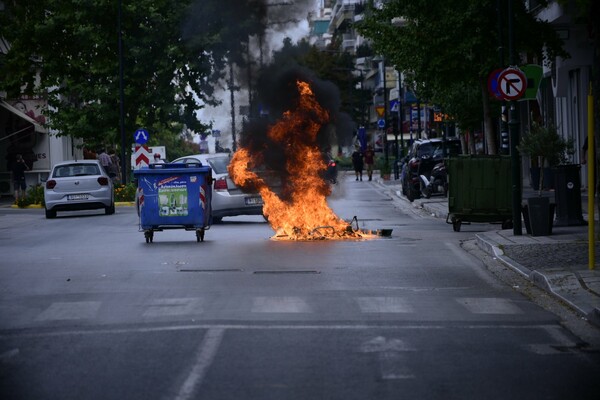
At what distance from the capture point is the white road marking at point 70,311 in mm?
12802

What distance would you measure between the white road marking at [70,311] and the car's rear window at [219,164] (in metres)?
16.3

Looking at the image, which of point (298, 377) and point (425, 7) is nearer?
point (298, 377)

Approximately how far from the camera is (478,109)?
47812 mm

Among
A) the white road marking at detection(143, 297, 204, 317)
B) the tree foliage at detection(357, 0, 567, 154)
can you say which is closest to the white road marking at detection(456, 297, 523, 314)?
the white road marking at detection(143, 297, 204, 317)

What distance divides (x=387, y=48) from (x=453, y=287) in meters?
23.5

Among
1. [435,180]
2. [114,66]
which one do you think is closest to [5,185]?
[114,66]

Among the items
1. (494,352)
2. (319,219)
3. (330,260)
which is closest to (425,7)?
(319,219)

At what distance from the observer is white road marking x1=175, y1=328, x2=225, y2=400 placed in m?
8.59

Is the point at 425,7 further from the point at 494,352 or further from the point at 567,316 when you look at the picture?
the point at 494,352

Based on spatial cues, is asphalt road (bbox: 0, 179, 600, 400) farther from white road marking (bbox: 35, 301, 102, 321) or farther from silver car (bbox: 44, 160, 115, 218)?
silver car (bbox: 44, 160, 115, 218)

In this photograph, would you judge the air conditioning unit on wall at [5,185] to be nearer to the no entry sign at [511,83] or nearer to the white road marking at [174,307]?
the no entry sign at [511,83]

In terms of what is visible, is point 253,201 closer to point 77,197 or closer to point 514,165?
point 514,165

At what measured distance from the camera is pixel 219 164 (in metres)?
30.6

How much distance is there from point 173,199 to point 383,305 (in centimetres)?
1118
